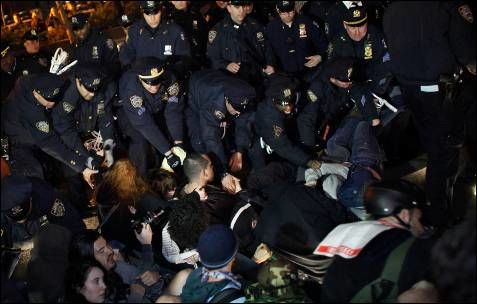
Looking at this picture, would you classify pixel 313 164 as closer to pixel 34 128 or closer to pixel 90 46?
pixel 34 128

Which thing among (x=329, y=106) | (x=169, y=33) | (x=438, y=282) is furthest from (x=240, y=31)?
(x=438, y=282)

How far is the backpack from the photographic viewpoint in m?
3.02

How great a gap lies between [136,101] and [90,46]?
1.50 meters

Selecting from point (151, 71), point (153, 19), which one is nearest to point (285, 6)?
point (153, 19)

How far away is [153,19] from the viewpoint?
262 inches

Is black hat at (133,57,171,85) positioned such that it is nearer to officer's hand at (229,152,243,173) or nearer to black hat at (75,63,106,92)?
black hat at (75,63,106,92)

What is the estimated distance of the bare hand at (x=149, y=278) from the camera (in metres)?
4.09

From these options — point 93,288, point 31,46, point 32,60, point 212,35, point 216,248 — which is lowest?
point 32,60

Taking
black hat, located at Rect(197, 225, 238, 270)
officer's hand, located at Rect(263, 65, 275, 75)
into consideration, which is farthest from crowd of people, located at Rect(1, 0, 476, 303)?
officer's hand, located at Rect(263, 65, 275, 75)

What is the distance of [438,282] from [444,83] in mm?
2493

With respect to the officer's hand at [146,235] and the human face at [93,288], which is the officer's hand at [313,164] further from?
the human face at [93,288]

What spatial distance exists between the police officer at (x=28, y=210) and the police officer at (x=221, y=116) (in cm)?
145

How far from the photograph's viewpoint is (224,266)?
3.36 metres

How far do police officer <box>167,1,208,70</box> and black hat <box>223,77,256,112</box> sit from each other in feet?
6.39
